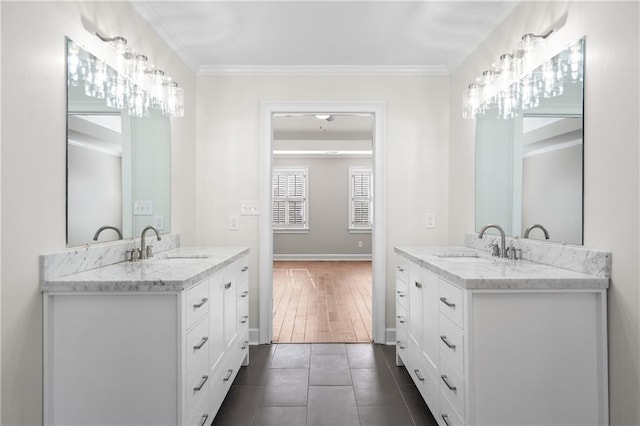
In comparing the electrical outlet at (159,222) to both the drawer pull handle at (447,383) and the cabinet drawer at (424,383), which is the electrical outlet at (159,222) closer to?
the cabinet drawer at (424,383)

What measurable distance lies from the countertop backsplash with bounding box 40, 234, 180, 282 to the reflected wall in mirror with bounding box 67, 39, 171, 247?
0.15 ft

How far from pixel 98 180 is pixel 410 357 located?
6.92 feet

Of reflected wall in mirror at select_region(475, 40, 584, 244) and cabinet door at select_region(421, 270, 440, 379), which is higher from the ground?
reflected wall in mirror at select_region(475, 40, 584, 244)

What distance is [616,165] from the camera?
157 cm

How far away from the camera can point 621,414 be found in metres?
1.55

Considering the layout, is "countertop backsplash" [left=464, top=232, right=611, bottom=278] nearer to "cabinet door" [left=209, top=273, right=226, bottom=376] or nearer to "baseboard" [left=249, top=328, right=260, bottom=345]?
"cabinet door" [left=209, top=273, right=226, bottom=376]

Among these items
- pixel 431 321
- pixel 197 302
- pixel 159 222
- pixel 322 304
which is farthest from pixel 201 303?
pixel 322 304

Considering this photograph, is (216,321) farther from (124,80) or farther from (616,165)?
(616,165)

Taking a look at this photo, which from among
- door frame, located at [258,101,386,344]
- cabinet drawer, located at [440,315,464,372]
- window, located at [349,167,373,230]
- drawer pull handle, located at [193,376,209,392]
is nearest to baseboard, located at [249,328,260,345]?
door frame, located at [258,101,386,344]

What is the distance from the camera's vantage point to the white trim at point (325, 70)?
11.0 ft

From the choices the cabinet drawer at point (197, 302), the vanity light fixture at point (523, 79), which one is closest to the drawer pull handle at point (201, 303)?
the cabinet drawer at point (197, 302)

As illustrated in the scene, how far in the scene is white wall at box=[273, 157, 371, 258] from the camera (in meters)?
8.87

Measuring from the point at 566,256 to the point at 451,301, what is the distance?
0.60 m

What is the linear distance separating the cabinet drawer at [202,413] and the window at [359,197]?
710 centimetres
